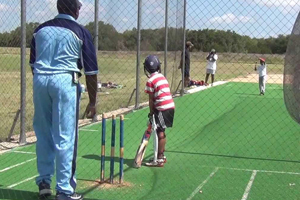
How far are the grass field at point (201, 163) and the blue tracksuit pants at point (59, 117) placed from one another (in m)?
0.82

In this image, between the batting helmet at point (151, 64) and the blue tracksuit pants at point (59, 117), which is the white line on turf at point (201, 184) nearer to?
the blue tracksuit pants at point (59, 117)

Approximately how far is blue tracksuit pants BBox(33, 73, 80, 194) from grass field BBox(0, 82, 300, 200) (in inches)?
32.5

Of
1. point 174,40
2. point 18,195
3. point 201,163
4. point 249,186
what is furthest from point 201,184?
point 174,40

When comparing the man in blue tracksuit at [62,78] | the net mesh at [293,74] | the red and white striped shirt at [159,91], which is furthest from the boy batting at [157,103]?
the net mesh at [293,74]

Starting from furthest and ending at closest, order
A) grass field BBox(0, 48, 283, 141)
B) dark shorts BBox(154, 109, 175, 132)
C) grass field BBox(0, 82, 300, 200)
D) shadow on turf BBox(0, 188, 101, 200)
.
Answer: grass field BBox(0, 48, 283, 141) → dark shorts BBox(154, 109, 175, 132) → grass field BBox(0, 82, 300, 200) → shadow on turf BBox(0, 188, 101, 200)

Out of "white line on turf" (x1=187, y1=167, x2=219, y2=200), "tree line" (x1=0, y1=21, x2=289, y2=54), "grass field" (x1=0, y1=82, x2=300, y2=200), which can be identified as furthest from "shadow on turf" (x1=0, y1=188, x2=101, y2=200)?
"tree line" (x1=0, y1=21, x2=289, y2=54)

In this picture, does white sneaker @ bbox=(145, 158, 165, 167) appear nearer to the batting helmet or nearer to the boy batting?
the boy batting

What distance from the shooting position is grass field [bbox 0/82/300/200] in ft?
20.3

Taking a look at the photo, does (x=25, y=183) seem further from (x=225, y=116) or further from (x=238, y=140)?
(x=225, y=116)

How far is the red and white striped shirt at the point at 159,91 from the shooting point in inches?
293

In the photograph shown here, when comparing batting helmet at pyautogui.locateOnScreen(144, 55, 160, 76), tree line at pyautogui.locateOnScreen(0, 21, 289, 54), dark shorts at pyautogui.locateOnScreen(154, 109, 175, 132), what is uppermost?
tree line at pyautogui.locateOnScreen(0, 21, 289, 54)

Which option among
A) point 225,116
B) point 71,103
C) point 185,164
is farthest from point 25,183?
point 225,116

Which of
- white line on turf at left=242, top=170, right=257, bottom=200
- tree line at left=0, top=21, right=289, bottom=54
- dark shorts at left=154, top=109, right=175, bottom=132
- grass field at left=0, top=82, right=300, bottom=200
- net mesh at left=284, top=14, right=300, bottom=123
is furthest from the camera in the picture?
dark shorts at left=154, top=109, right=175, bottom=132

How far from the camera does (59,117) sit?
511 cm
